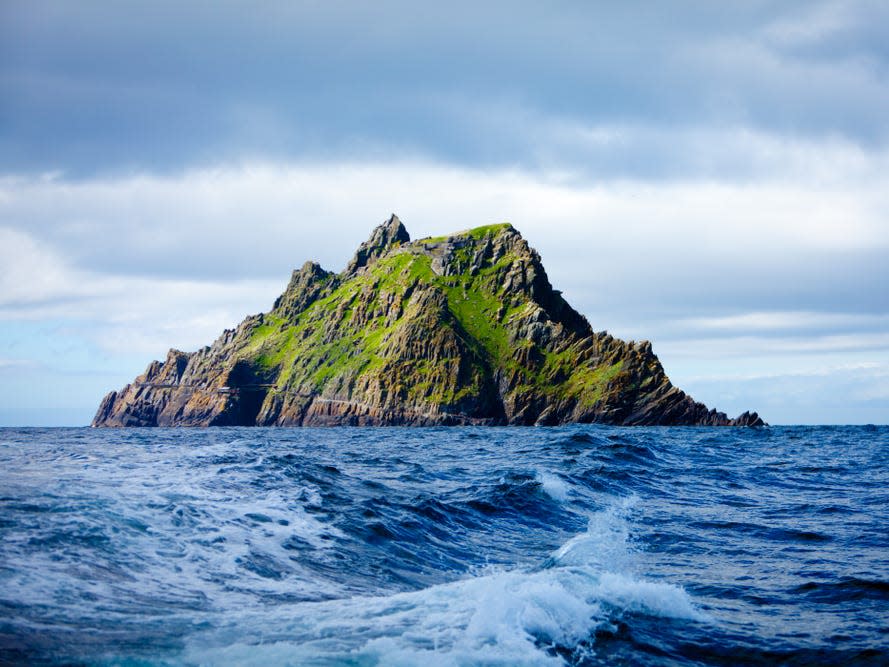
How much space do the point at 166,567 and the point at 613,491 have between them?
2253 centimetres

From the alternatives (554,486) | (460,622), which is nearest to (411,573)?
(460,622)

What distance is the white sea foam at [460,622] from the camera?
9.93m

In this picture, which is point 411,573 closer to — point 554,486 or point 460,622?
point 460,622

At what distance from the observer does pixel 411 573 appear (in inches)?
639

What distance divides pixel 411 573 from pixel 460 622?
16.0 ft

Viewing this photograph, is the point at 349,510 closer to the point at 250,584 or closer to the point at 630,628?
the point at 250,584

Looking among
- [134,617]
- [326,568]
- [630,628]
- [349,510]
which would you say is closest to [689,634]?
[630,628]

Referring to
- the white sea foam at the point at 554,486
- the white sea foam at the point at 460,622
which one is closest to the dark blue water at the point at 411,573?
the white sea foam at the point at 460,622

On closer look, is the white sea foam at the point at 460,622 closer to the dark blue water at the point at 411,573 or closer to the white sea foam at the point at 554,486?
the dark blue water at the point at 411,573

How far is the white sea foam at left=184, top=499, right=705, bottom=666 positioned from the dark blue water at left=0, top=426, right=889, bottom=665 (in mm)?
48

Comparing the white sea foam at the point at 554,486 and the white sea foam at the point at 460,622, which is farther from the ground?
the white sea foam at the point at 460,622

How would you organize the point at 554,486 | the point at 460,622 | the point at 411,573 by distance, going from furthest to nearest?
the point at 554,486 < the point at 411,573 < the point at 460,622

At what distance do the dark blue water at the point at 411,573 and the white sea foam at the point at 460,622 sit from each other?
0.16 ft

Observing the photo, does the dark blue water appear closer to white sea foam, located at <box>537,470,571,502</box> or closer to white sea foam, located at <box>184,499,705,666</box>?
white sea foam, located at <box>184,499,705,666</box>
